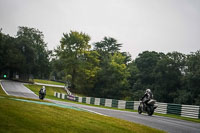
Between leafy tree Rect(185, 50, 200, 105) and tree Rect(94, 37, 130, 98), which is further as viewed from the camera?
tree Rect(94, 37, 130, 98)

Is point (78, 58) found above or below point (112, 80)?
above

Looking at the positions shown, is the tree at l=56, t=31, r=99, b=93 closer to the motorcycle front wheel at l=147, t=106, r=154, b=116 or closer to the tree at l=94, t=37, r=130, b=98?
the tree at l=94, t=37, r=130, b=98

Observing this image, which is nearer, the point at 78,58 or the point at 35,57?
the point at 78,58

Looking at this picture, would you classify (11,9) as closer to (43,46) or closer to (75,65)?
(75,65)

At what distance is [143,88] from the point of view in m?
58.9

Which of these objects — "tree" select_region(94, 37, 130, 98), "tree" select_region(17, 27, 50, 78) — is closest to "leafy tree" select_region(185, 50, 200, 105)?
"tree" select_region(94, 37, 130, 98)

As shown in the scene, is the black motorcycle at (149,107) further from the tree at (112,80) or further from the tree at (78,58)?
the tree at (112,80)

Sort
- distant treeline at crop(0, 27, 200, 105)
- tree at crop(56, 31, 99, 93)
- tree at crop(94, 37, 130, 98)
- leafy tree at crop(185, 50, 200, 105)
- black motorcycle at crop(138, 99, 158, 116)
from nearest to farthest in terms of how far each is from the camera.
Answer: black motorcycle at crop(138, 99, 158, 116), leafy tree at crop(185, 50, 200, 105), distant treeline at crop(0, 27, 200, 105), tree at crop(56, 31, 99, 93), tree at crop(94, 37, 130, 98)

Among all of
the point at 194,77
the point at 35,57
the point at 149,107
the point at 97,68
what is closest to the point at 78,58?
the point at 97,68

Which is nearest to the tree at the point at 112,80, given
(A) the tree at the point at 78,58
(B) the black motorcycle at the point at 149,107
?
(A) the tree at the point at 78,58

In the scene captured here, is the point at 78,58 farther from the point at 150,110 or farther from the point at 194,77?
the point at 150,110

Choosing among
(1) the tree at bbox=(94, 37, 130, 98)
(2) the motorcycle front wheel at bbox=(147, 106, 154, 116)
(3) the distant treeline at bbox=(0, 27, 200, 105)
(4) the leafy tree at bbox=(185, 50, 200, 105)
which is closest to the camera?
(2) the motorcycle front wheel at bbox=(147, 106, 154, 116)

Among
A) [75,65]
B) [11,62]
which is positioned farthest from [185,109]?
[11,62]

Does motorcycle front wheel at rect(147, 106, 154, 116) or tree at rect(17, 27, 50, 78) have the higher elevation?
tree at rect(17, 27, 50, 78)
